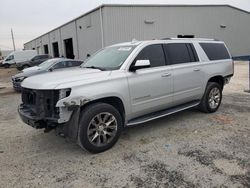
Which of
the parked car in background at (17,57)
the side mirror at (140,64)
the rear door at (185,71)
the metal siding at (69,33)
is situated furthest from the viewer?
the parked car in background at (17,57)

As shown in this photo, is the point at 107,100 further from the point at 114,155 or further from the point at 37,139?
the point at 37,139

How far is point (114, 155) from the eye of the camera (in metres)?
4.16

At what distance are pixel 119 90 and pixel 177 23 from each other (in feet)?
67.4

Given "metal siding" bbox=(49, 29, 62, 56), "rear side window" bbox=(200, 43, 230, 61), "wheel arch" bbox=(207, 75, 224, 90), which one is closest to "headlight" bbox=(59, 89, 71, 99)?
"rear side window" bbox=(200, 43, 230, 61)

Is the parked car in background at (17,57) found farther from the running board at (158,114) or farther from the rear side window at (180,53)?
the running board at (158,114)

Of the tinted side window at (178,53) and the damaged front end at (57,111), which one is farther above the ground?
the tinted side window at (178,53)

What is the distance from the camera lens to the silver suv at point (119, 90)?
3.88 meters

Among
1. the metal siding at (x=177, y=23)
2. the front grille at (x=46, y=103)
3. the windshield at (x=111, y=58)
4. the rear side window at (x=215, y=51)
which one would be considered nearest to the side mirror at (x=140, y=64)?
the windshield at (x=111, y=58)

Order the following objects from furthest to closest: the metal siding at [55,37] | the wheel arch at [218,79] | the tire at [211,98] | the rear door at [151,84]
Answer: the metal siding at [55,37] → the wheel arch at [218,79] → the tire at [211,98] → the rear door at [151,84]

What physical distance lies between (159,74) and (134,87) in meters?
0.72

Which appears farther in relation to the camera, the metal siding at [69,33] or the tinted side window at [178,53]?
the metal siding at [69,33]

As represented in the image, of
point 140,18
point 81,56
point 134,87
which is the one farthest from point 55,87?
point 81,56

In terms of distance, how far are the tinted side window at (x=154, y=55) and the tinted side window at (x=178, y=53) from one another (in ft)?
0.66

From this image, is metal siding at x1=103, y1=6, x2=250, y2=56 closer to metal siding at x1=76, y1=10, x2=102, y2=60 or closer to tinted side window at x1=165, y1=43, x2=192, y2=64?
metal siding at x1=76, y1=10, x2=102, y2=60
